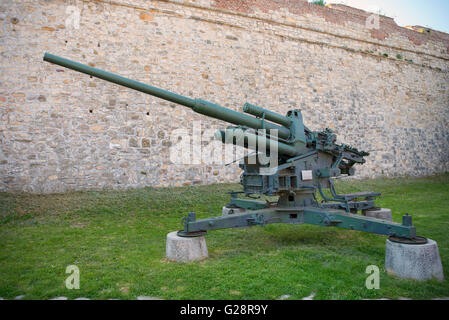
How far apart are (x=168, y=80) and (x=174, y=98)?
5769mm

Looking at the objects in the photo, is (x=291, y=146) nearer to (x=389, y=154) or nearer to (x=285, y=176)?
(x=285, y=176)

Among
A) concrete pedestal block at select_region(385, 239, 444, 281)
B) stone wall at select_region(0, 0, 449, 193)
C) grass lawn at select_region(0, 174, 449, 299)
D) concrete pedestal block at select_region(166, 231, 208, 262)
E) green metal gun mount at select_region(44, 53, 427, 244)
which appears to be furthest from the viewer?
stone wall at select_region(0, 0, 449, 193)

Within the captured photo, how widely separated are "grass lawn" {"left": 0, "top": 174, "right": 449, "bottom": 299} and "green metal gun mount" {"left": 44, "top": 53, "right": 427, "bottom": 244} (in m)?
0.47

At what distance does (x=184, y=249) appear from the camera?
391 cm

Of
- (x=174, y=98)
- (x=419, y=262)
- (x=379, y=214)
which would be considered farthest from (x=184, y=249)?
(x=379, y=214)

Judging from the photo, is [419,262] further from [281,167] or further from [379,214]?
[379,214]

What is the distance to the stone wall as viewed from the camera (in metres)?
8.09

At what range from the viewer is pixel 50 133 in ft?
26.9

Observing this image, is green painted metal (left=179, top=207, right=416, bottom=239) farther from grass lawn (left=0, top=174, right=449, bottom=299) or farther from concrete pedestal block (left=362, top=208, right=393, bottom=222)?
concrete pedestal block (left=362, top=208, right=393, bottom=222)

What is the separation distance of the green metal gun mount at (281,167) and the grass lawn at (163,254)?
0.47 metres

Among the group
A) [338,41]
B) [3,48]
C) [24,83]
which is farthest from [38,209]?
[338,41]

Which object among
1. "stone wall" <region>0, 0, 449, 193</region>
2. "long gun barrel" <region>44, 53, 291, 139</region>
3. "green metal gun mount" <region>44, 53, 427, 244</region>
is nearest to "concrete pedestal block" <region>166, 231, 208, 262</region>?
"green metal gun mount" <region>44, 53, 427, 244</region>

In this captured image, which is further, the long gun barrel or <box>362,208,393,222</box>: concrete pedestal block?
<box>362,208,393,222</box>: concrete pedestal block
